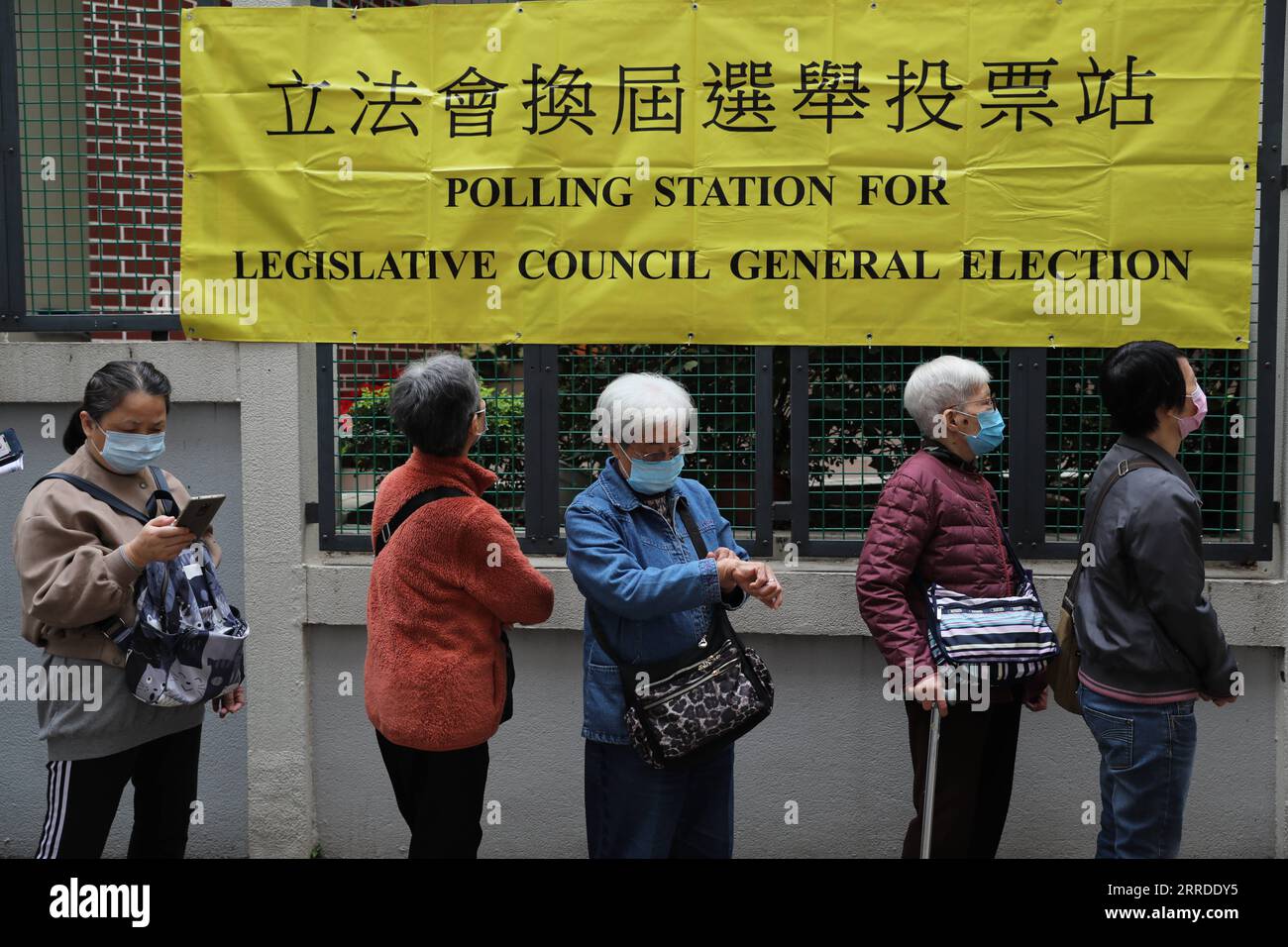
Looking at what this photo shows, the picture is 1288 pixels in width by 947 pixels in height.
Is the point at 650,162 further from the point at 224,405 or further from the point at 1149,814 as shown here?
the point at 1149,814

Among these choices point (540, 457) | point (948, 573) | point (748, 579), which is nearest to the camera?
point (748, 579)

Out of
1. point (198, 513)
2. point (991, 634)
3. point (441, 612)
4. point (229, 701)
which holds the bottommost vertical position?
point (229, 701)

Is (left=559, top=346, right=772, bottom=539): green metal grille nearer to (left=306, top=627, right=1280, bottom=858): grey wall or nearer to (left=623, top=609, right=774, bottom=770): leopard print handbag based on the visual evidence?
(left=306, top=627, right=1280, bottom=858): grey wall

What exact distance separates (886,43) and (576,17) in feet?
4.10

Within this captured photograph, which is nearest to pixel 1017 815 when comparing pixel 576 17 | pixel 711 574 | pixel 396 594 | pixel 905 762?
pixel 905 762

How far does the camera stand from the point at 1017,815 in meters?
4.73

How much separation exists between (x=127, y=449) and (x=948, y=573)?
8.40 feet

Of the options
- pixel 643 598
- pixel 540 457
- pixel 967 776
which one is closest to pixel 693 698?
pixel 643 598

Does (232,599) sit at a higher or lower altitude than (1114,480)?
lower

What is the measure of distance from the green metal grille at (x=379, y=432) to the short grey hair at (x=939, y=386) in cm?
182

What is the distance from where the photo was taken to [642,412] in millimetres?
3301

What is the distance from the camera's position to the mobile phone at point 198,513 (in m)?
3.26

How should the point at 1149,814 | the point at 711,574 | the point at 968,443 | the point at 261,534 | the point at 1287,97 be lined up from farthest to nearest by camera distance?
the point at 261,534 → the point at 1287,97 → the point at 968,443 → the point at 1149,814 → the point at 711,574

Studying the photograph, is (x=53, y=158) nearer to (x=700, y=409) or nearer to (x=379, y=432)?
(x=379, y=432)
